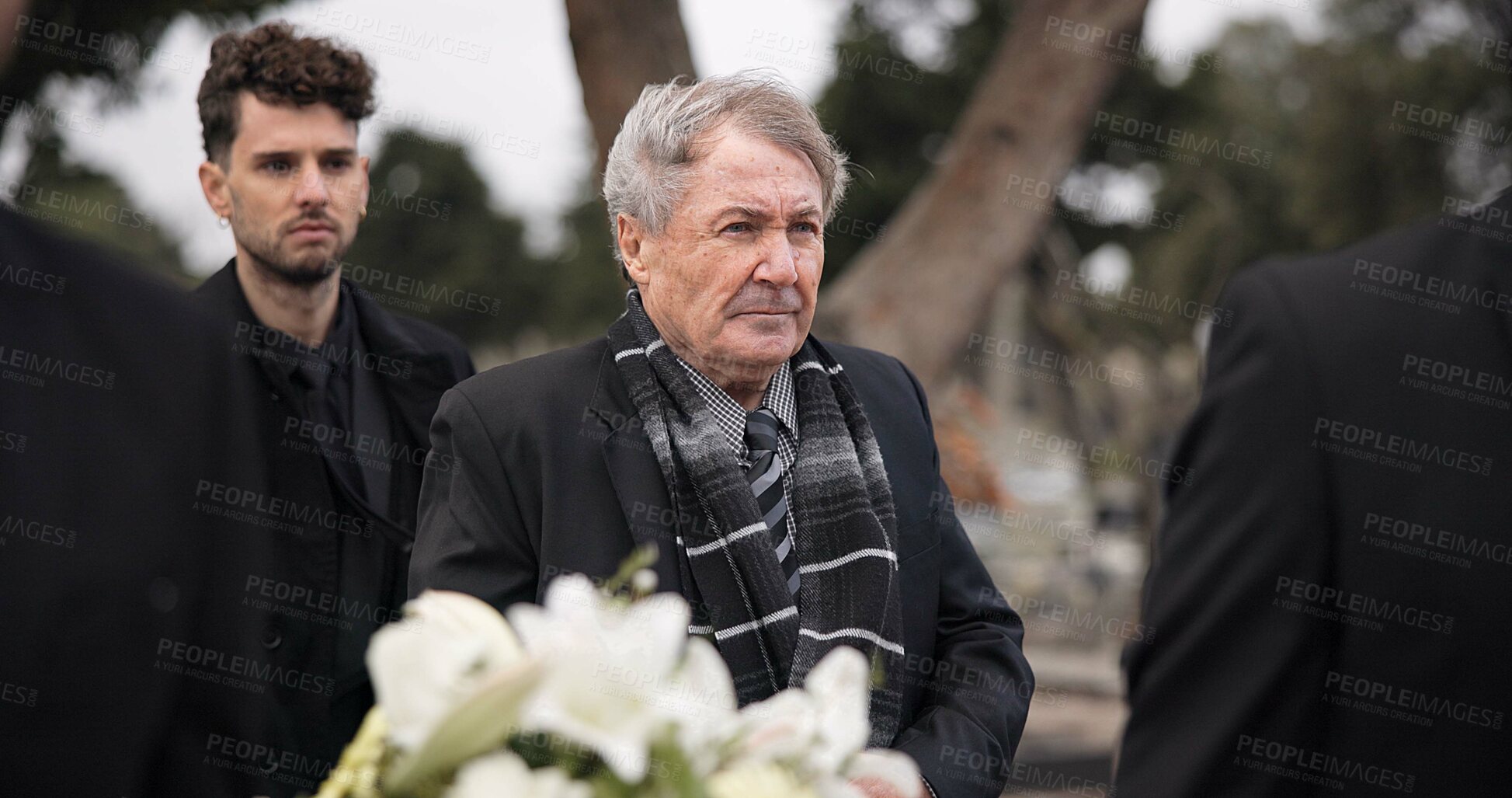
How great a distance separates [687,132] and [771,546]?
868mm

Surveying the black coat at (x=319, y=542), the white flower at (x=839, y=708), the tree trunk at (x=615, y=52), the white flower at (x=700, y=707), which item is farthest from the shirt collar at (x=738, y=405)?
the tree trunk at (x=615, y=52)

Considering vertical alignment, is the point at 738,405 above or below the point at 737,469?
above

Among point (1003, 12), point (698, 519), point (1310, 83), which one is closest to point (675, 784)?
point (698, 519)

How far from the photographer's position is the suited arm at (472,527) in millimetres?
2428

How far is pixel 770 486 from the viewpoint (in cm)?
265

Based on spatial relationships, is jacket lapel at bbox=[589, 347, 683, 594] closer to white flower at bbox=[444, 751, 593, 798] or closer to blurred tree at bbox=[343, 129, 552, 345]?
white flower at bbox=[444, 751, 593, 798]

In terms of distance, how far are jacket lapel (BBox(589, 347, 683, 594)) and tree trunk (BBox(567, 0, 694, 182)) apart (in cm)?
291

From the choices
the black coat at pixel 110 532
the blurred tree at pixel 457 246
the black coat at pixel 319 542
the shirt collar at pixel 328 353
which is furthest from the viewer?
the blurred tree at pixel 457 246

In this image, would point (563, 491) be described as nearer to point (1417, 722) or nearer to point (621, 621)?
point (621, 621)

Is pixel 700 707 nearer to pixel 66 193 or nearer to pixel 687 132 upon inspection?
pixel 687 132

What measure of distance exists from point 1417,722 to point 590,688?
911 millimetres

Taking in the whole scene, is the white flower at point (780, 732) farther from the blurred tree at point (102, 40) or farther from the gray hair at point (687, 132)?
the blurred tree at point (102, 40)

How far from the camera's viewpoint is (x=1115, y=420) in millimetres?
12164

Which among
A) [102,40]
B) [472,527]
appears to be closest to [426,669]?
[472,527]
